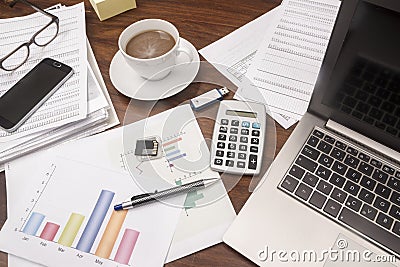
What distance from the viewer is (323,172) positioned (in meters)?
0.54

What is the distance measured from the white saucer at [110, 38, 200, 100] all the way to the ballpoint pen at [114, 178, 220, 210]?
0.17 m

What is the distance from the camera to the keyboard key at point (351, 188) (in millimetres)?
524

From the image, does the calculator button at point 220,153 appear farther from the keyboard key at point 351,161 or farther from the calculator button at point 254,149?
the keyboard key at point 351,161

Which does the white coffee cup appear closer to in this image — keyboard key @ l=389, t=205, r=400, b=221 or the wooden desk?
the wooden desk

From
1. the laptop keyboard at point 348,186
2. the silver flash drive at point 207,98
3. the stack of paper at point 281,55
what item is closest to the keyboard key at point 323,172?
the laptop keyboard at point 348,186

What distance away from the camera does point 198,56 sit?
0.70 metres

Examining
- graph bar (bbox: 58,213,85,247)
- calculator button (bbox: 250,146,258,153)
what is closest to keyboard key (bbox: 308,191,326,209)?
calculator button (bbox: 250,146,258,153)

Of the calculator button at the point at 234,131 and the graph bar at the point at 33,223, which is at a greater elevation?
the calculator button at the point at 234,131

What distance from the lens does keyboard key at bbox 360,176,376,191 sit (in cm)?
52

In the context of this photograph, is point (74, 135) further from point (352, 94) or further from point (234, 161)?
point (352, 94)

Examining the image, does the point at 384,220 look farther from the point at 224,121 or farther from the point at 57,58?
the point at 57,58

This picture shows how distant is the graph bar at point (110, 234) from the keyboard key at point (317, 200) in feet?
0.88

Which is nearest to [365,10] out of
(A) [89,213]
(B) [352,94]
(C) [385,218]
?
(B) [352,94]

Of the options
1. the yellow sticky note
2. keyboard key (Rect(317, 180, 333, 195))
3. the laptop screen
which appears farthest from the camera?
the yellow sticky note
